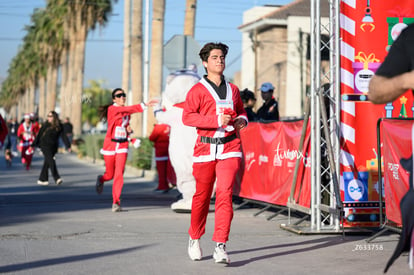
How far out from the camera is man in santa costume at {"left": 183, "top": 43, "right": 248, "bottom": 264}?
784cm

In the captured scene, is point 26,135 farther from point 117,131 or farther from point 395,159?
point 395,159

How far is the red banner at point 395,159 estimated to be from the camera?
830 cm

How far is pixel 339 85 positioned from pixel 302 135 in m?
0.75

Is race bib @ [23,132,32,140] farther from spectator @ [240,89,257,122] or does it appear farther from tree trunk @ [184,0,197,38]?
spectator @ [240,89,257,122]

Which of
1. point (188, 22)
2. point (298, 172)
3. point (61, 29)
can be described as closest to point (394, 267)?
point (298, 172)

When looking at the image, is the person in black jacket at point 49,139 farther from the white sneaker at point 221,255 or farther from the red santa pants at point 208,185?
the white sneaker at point 221,255

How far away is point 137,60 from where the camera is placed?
31250mm

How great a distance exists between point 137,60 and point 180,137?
1873cm

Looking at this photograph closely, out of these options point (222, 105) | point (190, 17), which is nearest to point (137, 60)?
point (190, 17)

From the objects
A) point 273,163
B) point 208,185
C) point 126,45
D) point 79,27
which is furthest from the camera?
point 79,27

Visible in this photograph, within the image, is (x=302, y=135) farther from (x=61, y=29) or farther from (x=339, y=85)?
(x=61, y=29)

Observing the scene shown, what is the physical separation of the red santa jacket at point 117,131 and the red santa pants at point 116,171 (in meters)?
0.09

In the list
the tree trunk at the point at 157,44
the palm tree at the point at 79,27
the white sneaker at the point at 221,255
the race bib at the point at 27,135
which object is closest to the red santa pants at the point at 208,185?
the white sneaker at the point at 221,255

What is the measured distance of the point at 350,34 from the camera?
1023cm
